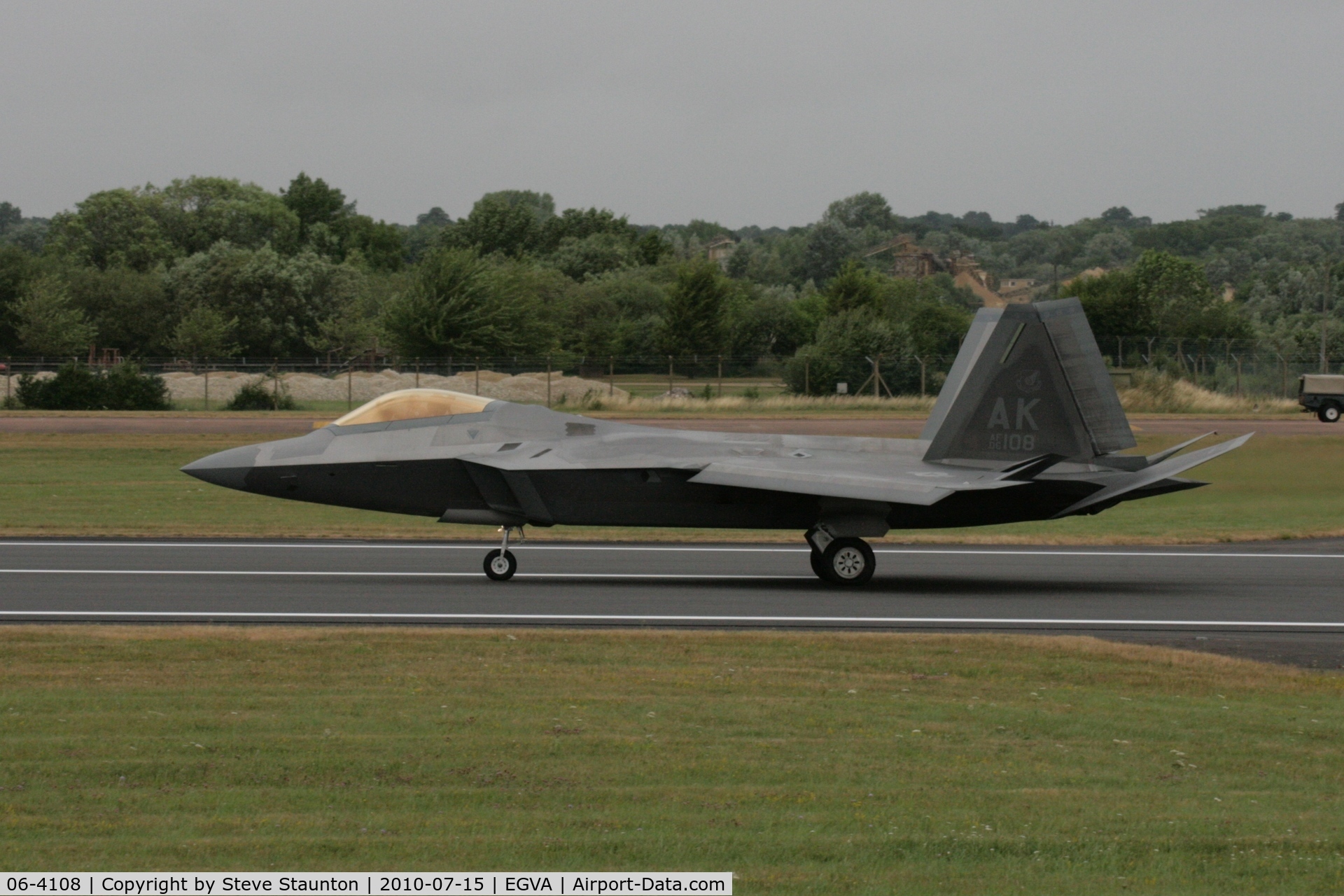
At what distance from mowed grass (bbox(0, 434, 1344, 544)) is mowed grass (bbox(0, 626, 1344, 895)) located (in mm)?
11393

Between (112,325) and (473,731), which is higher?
(112,325)

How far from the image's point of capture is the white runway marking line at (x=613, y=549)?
70.9 feet

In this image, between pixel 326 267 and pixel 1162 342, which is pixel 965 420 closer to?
pixel 1162 342

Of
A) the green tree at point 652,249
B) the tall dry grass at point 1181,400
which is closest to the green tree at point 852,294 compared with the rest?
the tall dry grass at point 1181,400

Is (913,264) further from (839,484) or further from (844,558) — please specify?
(839,484)

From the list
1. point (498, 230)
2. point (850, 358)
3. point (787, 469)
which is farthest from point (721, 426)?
point (498, 230)

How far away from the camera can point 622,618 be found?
15062mm

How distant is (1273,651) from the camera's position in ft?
43.9

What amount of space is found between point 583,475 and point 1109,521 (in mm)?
13494

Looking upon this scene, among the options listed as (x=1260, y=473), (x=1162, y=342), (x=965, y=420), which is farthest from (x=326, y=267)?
(x=965, y=420)

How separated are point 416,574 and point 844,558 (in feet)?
19.1

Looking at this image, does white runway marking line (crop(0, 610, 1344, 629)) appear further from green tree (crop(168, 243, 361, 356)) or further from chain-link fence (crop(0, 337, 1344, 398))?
green tree (crop(168, 243, 361, 356))

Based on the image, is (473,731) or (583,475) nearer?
(473,731)

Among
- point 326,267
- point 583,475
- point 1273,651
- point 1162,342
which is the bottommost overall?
point 1273,651
